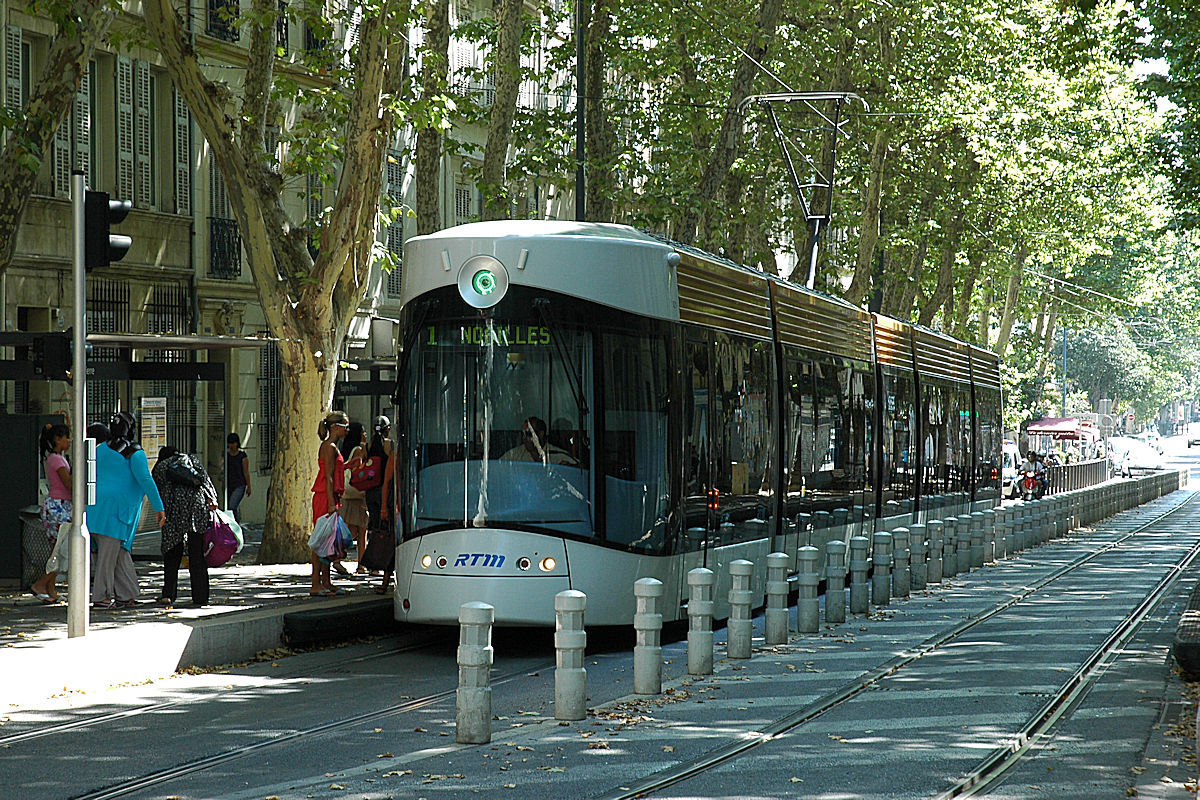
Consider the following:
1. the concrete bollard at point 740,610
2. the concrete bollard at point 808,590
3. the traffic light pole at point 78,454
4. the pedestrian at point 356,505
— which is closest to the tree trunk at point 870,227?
the pedestrian at point 356,505

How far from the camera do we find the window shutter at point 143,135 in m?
26.5

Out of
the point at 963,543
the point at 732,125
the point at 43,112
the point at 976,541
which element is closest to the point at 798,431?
the point at 963,543

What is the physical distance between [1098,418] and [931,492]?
50.5 metres

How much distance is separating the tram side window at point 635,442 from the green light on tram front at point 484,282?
3.08 feet

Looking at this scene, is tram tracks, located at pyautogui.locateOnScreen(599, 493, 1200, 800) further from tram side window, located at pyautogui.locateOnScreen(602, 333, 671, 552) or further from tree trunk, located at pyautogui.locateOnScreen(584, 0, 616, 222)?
tree trunk, located at pyautogui.locateOnScreen(584, 0, 616, 222)

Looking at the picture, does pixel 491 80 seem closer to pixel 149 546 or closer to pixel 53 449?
pixel 149 546

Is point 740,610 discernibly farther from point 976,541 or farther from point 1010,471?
point 1010,471

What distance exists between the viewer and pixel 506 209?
23844 millimetres

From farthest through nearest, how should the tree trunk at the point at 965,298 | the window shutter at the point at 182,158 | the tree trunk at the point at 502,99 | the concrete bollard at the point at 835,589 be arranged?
the tree trunk at the point at 965,298 → the window shutter at the point at 182,158 → the tree trunk at the point at 502,99 → the concrete bollard at the point at 835,589

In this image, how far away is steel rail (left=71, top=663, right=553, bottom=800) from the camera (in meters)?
7.98

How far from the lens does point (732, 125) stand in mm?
27094

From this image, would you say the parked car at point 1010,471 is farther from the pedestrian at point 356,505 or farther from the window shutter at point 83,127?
the pedestrian at point 356,505

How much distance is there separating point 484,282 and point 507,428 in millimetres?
1123

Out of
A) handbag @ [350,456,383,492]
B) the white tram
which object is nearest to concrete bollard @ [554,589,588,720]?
the white tram
